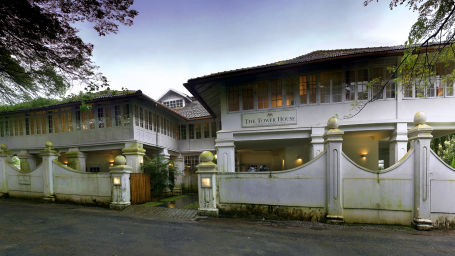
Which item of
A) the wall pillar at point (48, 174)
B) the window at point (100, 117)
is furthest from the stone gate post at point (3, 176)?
the window at point (100, 117)

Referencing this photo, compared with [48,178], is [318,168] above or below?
above

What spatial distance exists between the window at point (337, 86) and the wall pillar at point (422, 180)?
11.4 ft

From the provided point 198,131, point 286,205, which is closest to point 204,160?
point 286,205

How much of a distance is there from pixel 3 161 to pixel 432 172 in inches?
744

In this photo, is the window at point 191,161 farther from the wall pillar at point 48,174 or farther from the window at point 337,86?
the window at point 337,86

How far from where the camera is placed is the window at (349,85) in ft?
29.5

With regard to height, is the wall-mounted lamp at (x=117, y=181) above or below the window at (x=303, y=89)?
below

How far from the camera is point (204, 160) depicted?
7457 mm

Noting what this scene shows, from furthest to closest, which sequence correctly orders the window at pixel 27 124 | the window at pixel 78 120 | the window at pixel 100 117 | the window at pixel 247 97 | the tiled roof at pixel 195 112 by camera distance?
1. the tiled roof at pixel 195 112
2. the window at pixel 27 124
3. the window at pixel 78 120
4. the window at pixel 100 117
5. the window at pixel 247 97

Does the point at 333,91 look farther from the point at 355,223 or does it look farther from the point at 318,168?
the point at 355,223

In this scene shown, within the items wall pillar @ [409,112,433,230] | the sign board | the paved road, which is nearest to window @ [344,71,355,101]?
the sign board

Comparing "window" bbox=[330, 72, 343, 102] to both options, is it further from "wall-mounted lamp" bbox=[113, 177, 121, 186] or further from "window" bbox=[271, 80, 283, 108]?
"wall-mounted lamp" bbox=[113, 177, 121, 186]

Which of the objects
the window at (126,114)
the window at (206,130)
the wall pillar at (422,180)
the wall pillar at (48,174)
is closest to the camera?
the wall pillar at (422,180)

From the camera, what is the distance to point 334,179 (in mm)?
6117
